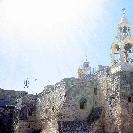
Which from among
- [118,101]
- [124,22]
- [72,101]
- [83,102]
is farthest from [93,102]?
[124,22]

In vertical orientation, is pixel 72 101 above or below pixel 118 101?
above

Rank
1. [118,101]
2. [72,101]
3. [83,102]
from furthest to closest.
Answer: [83,102] < [72,101] < [118,101]

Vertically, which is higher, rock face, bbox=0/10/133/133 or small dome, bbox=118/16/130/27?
small dome, bbox=118/16/130/27

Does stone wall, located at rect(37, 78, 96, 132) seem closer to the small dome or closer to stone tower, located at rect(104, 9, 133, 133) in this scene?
stone tower, located at rect(104, 9, 133, 133)

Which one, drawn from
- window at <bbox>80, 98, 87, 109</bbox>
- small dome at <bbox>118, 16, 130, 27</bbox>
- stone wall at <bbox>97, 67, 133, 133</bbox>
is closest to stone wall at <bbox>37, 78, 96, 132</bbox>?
window at <bbox>80, 98, 87, 109</bbox>

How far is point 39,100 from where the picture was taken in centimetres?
3716

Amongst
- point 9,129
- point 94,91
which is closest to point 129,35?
point 94,91

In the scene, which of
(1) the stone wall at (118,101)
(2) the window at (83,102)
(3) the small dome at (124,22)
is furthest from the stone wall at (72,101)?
(3) the small dome at (124,22)

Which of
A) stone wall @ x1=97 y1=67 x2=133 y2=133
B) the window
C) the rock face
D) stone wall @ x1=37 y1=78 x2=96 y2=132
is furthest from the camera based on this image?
the window

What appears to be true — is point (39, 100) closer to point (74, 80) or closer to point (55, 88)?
point (55, 88)

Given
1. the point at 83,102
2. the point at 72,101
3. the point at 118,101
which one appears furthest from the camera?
the point at 83,102

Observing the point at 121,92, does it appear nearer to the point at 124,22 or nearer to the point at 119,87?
the point at 119,87

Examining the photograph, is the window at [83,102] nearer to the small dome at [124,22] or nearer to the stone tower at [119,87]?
the stone tower at [119,87]

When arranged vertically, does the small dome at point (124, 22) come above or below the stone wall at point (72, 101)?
above
